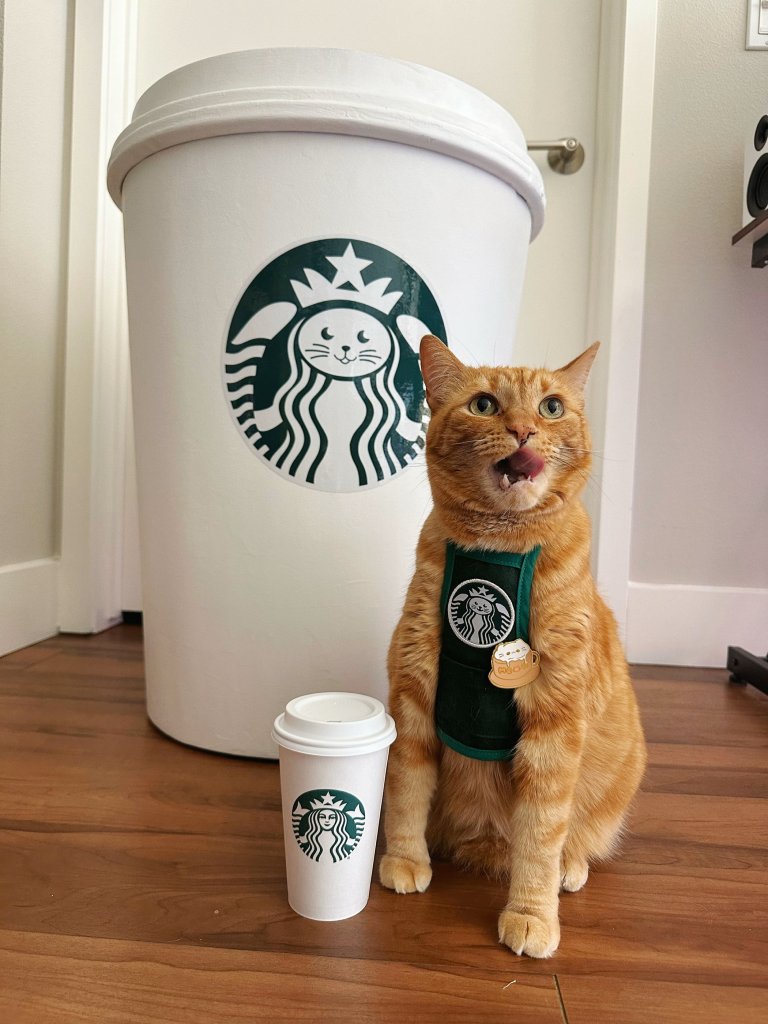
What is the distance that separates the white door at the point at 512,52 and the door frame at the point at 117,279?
0.11 feet

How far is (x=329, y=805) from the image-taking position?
588 millimetres

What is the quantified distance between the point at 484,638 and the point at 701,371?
113 centimetres

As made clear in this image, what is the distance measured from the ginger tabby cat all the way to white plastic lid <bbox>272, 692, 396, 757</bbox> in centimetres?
5

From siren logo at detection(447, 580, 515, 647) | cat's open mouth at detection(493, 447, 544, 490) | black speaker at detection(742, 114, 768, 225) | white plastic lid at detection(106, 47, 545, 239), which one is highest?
black speaker at detection(742, 114, 768, 225)

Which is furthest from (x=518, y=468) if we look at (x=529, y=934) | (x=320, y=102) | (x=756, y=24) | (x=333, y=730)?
(x=756, y=24)

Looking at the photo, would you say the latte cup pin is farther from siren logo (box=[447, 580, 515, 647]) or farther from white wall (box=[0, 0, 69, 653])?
white wall (box=[0, 0, 69, 653])

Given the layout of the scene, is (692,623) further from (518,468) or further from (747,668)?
(518,468)

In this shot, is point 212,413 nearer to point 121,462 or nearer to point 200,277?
point 200,277

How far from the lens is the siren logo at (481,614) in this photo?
1.99 feet

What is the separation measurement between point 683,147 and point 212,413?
1.19 metres

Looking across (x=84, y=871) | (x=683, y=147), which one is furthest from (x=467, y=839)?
(x=683, y=147)

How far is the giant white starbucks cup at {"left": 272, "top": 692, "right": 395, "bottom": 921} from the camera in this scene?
58cm

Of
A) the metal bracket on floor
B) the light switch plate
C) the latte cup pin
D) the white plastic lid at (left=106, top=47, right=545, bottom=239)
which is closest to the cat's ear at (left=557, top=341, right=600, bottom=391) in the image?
the latte cup pin

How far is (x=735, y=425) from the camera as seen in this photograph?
151 centimetres
